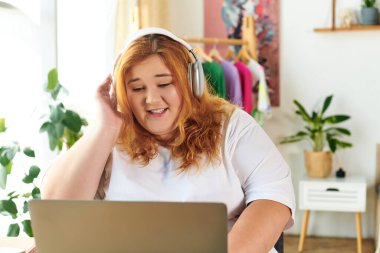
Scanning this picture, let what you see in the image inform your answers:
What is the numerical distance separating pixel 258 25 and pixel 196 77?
129 inches

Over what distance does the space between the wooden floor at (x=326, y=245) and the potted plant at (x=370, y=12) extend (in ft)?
5.07

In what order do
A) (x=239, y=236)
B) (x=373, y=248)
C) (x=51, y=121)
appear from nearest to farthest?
(x=239, y=236)
(x=51, y=121)
(x=373, y=248)

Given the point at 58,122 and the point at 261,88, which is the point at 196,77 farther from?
the point at 261,88

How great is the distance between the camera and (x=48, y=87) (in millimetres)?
3170

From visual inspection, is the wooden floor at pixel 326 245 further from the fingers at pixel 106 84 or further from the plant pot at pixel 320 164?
the fingers at pixel 106 84

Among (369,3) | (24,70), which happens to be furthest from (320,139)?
(24,70)

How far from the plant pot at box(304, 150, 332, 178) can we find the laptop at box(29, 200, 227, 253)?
360 cm

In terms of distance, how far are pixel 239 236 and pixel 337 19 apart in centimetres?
352

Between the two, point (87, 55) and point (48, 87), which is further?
point (87, 55)

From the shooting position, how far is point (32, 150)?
304cm

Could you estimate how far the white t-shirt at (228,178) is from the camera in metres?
1.74

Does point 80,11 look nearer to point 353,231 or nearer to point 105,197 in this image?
point 105,197

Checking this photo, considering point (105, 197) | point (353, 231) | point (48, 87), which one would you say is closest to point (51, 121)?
point (48, 87)

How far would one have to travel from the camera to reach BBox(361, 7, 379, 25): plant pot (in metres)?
4.66
